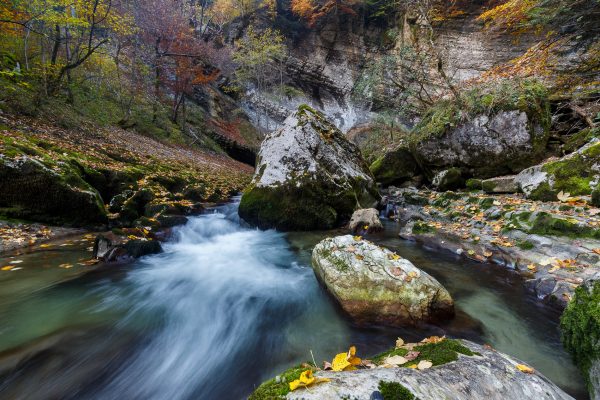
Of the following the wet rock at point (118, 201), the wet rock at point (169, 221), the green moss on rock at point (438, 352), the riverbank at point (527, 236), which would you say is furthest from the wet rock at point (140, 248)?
the riverbank at point (527, 236)

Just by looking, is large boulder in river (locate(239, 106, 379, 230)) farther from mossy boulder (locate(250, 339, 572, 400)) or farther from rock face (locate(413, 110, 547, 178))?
mossy boulder (locate(250, 339, 572, 400))

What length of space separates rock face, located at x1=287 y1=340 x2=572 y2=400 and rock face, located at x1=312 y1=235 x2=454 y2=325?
1.15 meters

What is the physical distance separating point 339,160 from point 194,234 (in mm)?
4778

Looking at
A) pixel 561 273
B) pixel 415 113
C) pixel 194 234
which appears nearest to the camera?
pixel 561 273

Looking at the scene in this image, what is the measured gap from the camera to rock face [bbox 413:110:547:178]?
357 inches

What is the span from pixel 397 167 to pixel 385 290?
10.6 meters

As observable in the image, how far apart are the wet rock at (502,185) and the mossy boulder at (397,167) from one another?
14.5 ft

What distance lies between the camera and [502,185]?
8.01m

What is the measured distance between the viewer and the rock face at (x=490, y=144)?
907 cm

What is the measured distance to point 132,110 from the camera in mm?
16641

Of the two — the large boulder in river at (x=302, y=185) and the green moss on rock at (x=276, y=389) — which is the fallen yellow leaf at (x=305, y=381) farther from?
the large boulder in river at (x=302, y=185)

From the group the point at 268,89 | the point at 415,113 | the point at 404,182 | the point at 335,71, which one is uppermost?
the point at 335,71

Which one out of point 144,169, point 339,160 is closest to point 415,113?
point 339,160

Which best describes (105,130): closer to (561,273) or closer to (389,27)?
(561,273)
